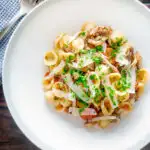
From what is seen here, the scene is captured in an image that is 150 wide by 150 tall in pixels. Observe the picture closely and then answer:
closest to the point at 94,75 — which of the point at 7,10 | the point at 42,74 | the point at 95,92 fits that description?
the point at 95,92

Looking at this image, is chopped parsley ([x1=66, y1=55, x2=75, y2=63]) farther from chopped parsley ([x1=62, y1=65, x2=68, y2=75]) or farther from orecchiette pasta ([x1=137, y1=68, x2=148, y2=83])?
orecchiette pasta ([x1=137, y1=68, x2=148, y2=83])

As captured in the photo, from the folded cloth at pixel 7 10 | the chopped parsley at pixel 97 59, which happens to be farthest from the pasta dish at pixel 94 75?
the folded cloth at pixel 7 10

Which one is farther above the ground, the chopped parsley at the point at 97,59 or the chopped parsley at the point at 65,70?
the chopped parsley at the point at 65,70

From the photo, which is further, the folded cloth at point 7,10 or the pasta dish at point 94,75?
the folded cloth at point 7,10

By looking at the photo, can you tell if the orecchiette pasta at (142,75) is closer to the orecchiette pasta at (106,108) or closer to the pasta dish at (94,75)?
the pasta dish at (94,75)

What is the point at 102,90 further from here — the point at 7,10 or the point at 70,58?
the point at 7,10

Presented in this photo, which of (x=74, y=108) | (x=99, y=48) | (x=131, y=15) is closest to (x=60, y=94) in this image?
(x=74, y=108)

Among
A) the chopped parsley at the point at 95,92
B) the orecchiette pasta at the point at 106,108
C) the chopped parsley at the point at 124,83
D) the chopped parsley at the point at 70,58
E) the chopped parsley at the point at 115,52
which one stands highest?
the chopped parsley at the point at 70,58

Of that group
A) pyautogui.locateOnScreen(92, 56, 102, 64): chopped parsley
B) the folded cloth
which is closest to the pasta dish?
pyautogui.locateOnScreen(92, 56, 102, 64): chopped parsley
